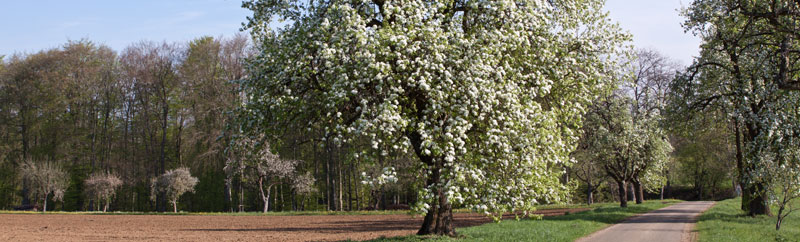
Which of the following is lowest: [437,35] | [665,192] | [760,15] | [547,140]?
[665,192]

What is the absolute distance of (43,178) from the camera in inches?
2058

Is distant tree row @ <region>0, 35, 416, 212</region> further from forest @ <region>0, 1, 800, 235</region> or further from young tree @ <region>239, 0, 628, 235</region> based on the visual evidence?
young tree @ <region>239, 0, 628, 235</region>

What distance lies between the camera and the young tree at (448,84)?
491 inches

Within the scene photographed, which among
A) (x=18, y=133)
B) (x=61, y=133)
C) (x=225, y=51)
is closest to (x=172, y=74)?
(x=225, y=51)

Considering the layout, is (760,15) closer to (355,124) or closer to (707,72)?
(707,72)

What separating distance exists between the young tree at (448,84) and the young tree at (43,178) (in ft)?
156

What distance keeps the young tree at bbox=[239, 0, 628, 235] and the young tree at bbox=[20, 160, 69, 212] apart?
156 feet

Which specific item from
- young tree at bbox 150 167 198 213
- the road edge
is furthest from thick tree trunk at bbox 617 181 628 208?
young tree at bbox 150 167 198 213

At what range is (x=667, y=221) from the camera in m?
26.3

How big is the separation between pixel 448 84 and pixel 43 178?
2162 inches


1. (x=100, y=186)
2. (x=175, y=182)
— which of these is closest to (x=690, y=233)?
(x=175, y=182)

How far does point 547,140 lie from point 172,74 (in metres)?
53.4

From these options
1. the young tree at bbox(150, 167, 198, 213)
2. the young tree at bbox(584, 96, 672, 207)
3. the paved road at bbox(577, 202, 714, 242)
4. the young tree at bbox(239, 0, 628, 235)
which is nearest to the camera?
the young tree at bbox(239, 0, 628, 235)

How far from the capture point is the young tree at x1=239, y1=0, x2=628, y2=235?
12461 mm
